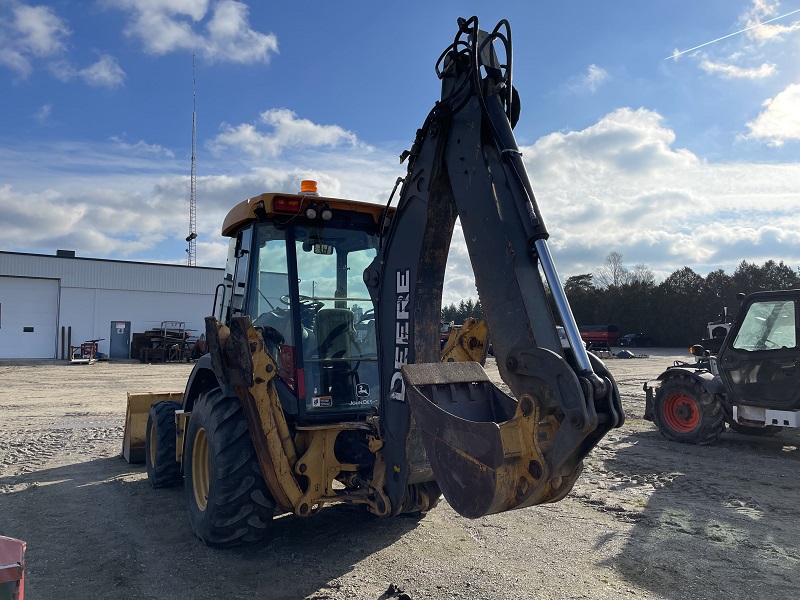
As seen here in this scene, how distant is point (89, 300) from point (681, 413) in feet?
93.9

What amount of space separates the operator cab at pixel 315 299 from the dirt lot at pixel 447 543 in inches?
43.3

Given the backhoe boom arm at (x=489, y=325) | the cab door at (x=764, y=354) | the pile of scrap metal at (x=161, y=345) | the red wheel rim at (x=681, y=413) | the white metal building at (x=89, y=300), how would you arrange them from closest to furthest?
1. the backhoe boom arm at (x=489, y=325)
2. the cab door at (x=764, y=354)
3. the red wheel rim at (x=681, y=413)
4. the pile of scrap metal at (x=161, y=345)
5. the white metal building at (x=89, y=300)

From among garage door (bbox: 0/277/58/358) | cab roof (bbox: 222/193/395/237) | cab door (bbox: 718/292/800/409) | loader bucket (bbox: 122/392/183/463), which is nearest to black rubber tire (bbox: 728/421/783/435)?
cab door (bbox: 718/292/800/409)

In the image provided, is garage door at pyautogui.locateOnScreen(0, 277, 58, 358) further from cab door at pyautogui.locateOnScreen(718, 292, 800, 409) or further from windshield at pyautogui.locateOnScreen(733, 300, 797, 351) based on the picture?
windshield at pyautogui.locateOnScreen(733, 300, 797, 351)

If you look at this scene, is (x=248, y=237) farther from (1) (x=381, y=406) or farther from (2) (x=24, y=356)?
(2) (x=24, y=356)

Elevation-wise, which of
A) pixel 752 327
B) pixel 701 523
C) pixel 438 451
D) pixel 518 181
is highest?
pixel 518 181

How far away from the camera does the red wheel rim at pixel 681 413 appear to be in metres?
9.32

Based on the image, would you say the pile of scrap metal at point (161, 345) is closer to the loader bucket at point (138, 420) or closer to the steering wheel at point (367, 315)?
the loader bucket at point (138, 420)

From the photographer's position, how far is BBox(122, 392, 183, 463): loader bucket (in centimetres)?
782

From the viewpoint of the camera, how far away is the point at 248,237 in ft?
17.6

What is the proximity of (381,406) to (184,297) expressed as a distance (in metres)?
30.7

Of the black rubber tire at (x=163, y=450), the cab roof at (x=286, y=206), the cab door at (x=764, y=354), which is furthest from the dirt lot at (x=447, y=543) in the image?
the cab roof at (x=286, y=206)

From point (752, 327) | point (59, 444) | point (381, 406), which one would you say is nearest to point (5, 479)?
point (59, 444)

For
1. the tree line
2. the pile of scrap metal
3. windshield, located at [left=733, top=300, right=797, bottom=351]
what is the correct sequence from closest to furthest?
1. windshield, located at [left=733, top=300, right=797, bottom=351]
2. the pile of scrap metal
3. the tree line
